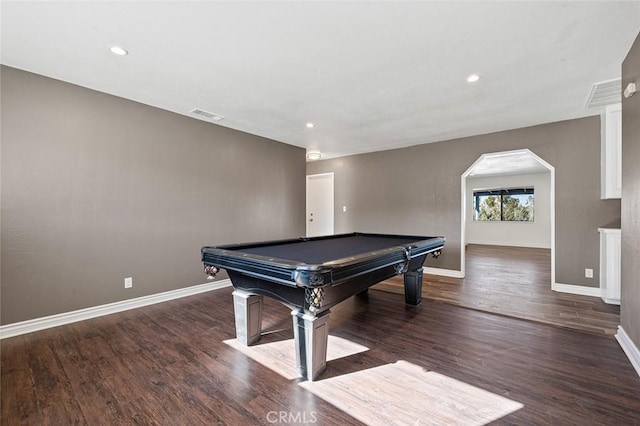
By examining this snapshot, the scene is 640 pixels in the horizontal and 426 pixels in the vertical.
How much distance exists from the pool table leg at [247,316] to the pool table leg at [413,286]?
6.01 ft

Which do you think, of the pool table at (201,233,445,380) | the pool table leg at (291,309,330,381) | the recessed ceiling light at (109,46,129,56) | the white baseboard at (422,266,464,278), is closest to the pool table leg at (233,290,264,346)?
the pool table at (201,233,445,380)

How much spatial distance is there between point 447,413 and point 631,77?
295 centimetres

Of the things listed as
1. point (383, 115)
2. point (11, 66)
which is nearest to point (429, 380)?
point (383, 115)

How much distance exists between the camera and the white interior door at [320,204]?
6605 millimetres

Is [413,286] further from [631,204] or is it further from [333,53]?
[333,53]

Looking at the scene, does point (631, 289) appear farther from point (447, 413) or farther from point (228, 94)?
point (228, 94)

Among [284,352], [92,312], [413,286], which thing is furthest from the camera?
[413,286]

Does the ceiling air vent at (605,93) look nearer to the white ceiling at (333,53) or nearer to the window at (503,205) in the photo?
the white ceiling at (333,53)

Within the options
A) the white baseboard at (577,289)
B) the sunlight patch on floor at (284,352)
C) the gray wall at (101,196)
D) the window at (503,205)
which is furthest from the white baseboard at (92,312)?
the window at (503,205)

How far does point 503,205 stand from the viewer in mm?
9023

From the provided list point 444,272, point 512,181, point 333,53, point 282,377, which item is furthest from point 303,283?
point 512,181

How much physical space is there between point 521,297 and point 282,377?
135 inches

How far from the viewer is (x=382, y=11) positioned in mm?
1765

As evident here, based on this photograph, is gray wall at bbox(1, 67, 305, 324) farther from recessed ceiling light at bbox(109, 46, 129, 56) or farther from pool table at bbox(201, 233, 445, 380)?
pool table at bbox(201, 233, 445, 380)
